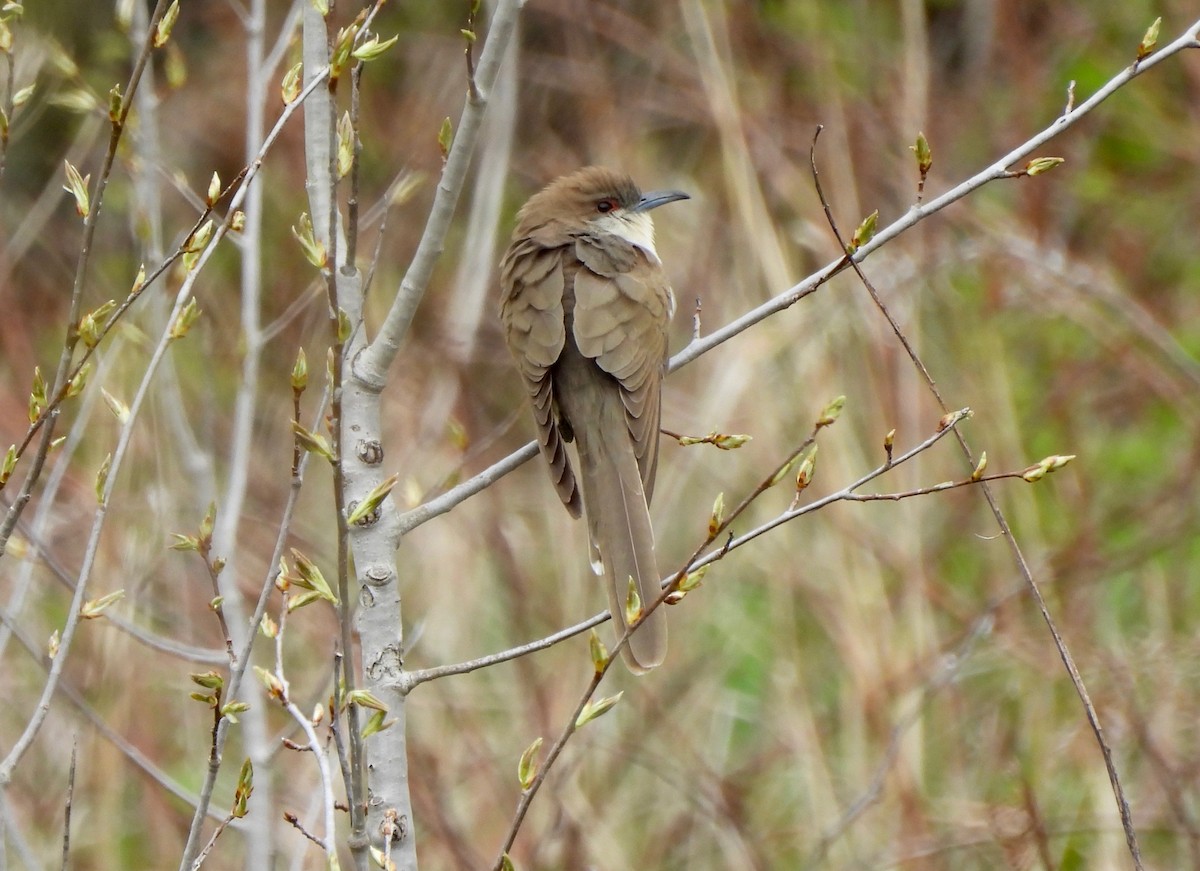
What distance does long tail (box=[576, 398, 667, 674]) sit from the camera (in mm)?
3088

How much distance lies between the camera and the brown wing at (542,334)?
3.88 metres

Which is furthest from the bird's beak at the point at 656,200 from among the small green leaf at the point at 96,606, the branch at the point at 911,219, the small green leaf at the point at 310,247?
the small green leaf at the point at 96,606

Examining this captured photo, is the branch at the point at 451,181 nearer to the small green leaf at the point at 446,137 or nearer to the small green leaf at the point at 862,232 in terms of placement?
the small green leaf at the point at 446,137

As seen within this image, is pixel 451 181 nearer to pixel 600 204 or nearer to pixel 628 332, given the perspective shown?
pixel 628 332

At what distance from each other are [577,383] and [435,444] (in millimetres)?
3049

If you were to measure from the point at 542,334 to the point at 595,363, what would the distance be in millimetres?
172

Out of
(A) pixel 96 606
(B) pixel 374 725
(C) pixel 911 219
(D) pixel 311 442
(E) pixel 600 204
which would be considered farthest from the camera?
(E) pixel 600 204

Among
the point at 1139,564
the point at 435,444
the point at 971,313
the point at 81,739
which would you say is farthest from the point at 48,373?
the point at 1139,564

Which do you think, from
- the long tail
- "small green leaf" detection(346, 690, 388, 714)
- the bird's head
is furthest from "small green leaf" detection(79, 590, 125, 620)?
the bird's head

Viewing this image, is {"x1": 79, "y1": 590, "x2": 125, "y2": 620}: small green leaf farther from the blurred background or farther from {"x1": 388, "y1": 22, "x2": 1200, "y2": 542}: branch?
the blurred background

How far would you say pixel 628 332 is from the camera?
399cm

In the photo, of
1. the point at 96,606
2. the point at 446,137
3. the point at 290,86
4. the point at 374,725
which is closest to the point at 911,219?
the point at 446,137

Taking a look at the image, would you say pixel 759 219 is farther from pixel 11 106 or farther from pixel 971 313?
pixel 11 106

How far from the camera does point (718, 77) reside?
6.41 metres
